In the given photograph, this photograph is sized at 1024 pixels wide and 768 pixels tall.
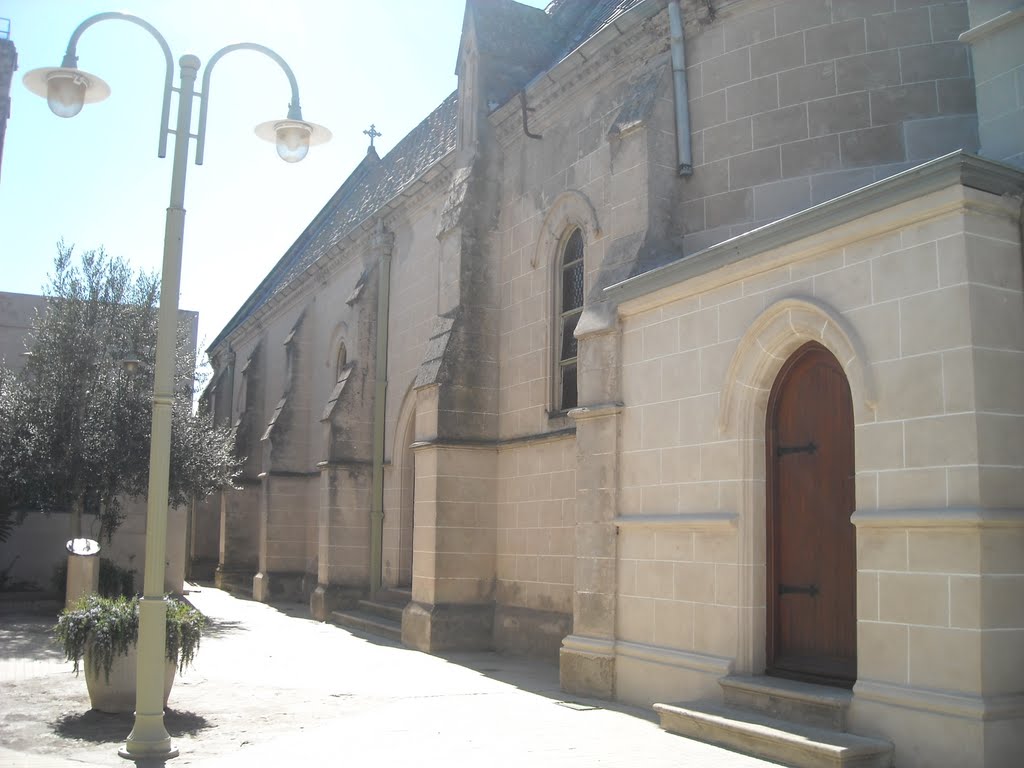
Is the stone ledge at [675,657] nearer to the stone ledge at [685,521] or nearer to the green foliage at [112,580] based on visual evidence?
the stone ledge at [685,521]

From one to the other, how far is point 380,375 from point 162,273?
40.5ft

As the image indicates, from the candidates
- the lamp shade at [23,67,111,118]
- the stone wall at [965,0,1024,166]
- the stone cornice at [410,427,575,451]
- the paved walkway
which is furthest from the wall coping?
the stone cornice at [410,427,575,451]

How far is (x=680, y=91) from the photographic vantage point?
11.7 m

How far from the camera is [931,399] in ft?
22.4

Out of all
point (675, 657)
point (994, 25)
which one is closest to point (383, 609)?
point (675, 657)

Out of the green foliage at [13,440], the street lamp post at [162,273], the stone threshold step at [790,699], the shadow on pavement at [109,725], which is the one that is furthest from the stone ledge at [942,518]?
the green foliage at [13,440]

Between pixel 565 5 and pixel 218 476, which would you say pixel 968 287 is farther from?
pixel 218 476

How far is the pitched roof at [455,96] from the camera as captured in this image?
16.1 m

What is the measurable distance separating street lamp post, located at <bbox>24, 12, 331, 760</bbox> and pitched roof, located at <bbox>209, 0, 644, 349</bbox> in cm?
615

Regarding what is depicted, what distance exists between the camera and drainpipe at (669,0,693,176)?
11.5m

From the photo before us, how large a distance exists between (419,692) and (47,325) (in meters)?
11.8

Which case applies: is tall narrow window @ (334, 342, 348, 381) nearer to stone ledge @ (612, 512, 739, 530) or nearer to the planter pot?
stone ledge @ (612, 512, 739, 530)

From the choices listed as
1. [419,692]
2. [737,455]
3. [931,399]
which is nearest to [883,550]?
[931,399]

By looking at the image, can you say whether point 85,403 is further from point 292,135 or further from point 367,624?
point 292,135
